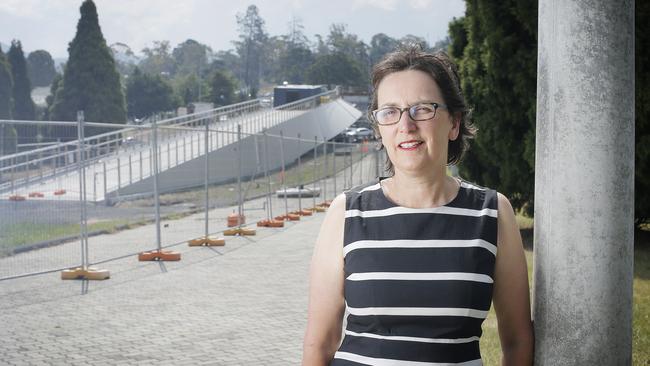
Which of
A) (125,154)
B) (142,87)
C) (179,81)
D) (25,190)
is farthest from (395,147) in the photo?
(179,81)

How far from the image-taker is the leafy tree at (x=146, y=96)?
102812 millimetres

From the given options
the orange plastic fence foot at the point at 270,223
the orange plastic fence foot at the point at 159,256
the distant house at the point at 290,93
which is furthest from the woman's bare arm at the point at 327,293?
the distant house at the point at 290,93

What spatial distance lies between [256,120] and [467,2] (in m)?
37.5

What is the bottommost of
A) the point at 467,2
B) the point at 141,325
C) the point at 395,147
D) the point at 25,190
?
the point at 141,325

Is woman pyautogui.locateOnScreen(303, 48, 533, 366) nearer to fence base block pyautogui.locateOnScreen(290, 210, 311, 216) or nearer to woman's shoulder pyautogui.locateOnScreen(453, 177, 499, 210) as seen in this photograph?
woman's shoulder pyautogui.locateOnScreen(453, 177, 499, 210)

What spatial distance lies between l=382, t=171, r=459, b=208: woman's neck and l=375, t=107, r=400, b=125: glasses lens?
17 centimetres

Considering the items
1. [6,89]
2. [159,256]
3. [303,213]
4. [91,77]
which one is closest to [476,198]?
[159,256]

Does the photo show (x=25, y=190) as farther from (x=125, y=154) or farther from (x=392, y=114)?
(x=392, y=114)

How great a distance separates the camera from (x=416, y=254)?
2.56 metres

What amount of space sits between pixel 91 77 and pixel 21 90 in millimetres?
15786

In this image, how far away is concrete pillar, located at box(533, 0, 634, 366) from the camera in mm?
2457

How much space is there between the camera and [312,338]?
109 inches

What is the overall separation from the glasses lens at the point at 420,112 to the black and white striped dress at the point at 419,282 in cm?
26

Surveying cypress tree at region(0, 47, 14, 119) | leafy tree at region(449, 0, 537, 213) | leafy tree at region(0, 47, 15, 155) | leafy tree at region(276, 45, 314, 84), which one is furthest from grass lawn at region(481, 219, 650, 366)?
leafy tree at region(276, 45, 314, 84)
